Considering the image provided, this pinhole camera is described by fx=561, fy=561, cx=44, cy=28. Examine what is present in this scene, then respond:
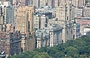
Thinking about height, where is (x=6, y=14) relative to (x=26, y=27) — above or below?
above

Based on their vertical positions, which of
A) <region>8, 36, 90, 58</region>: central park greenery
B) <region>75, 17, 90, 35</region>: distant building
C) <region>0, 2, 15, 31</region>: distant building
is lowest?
<region>8, 36, 90, 58</region>: central park greenery

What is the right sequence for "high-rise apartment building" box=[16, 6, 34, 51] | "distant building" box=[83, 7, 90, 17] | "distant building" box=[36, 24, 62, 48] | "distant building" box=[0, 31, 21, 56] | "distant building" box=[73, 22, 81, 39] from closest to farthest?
"distant building" box=[0, 31, 21, 56]
"high-rise apartment building" box=[16, 6, 34, 51]
"distant building" box=[36, 24, 62, 48]
"distant building" box=[73, 22, 81, 39]
"distant building" box=[83, 7, 90, 17]

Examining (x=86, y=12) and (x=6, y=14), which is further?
(x=86, y=12)

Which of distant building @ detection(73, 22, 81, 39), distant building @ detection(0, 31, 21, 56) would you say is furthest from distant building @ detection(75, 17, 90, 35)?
distant building @ detection(0, 31, 21, 56)

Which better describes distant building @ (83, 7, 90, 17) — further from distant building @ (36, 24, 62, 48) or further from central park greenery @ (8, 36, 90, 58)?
central park greenery @ (8, 36, 90, 58)

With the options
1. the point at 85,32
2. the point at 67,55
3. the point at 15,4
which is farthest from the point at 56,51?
the point at 15,4

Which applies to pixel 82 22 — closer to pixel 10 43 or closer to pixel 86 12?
pixel 86 12

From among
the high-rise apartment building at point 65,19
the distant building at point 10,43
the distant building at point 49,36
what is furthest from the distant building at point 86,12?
the distant building at point 10,43

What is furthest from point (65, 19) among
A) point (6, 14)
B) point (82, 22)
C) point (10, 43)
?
point (10, 43)

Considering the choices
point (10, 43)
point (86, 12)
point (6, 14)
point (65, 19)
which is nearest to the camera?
point (10, 43)
